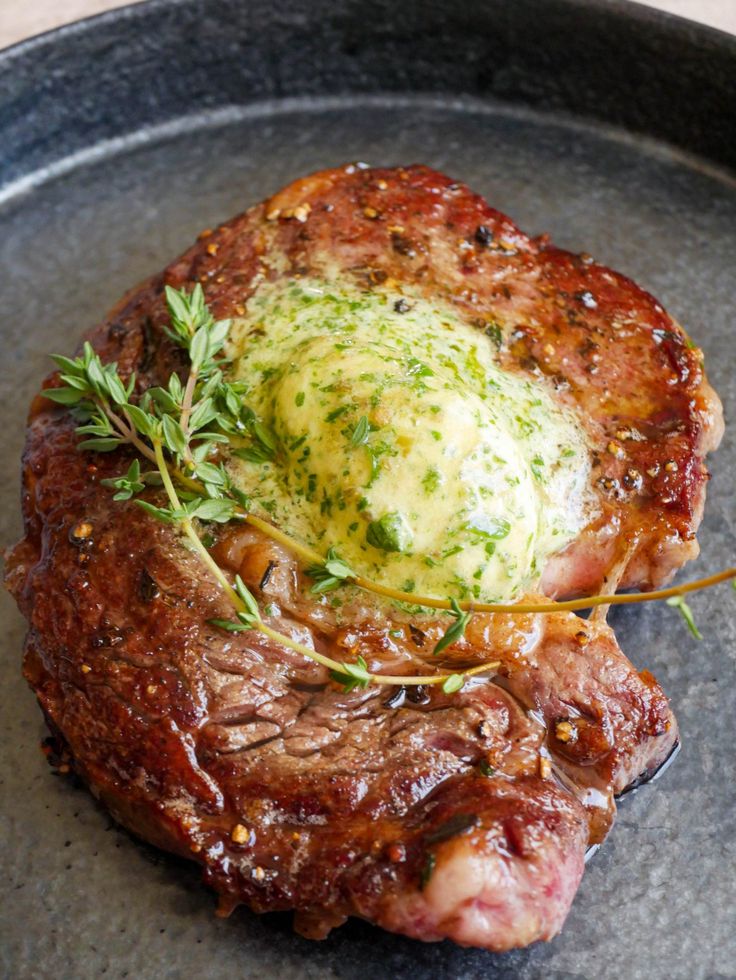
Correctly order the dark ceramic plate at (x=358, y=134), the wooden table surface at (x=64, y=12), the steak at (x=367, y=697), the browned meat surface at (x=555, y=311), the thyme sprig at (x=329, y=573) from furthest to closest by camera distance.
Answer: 1. the wooden table surface at (x=64, y=12)
2. the dark ceramic plate at (x=358, y=134)
3. the browned meat surface at (x=555, y=311)
4. the thyme sprig at (x=329, y=573)
5. the steak at (x=367, y=697)

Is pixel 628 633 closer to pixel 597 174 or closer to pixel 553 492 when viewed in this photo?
pixel 553 492

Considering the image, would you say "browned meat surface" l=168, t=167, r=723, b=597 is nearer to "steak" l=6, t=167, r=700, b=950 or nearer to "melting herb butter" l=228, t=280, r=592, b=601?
"steak" l=6, t=167, r=700, b=950

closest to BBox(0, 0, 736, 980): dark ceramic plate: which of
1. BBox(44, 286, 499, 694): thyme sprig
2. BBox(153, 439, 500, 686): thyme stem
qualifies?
BBox(44, 286, 499, 694): thyme sprig

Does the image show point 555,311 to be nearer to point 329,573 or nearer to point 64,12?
point 329,573

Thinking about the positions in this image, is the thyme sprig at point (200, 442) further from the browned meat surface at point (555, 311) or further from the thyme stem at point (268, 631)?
the browned meat surface at point (555, 311)

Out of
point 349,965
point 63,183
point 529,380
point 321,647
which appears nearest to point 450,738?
point 321,647

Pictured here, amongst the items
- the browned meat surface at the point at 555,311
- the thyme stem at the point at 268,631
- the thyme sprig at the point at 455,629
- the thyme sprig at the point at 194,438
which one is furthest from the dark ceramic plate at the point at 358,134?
the thyme sprig at the point at 455,629

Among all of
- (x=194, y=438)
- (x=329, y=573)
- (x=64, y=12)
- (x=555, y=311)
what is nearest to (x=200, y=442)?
(x=194, y=438)
